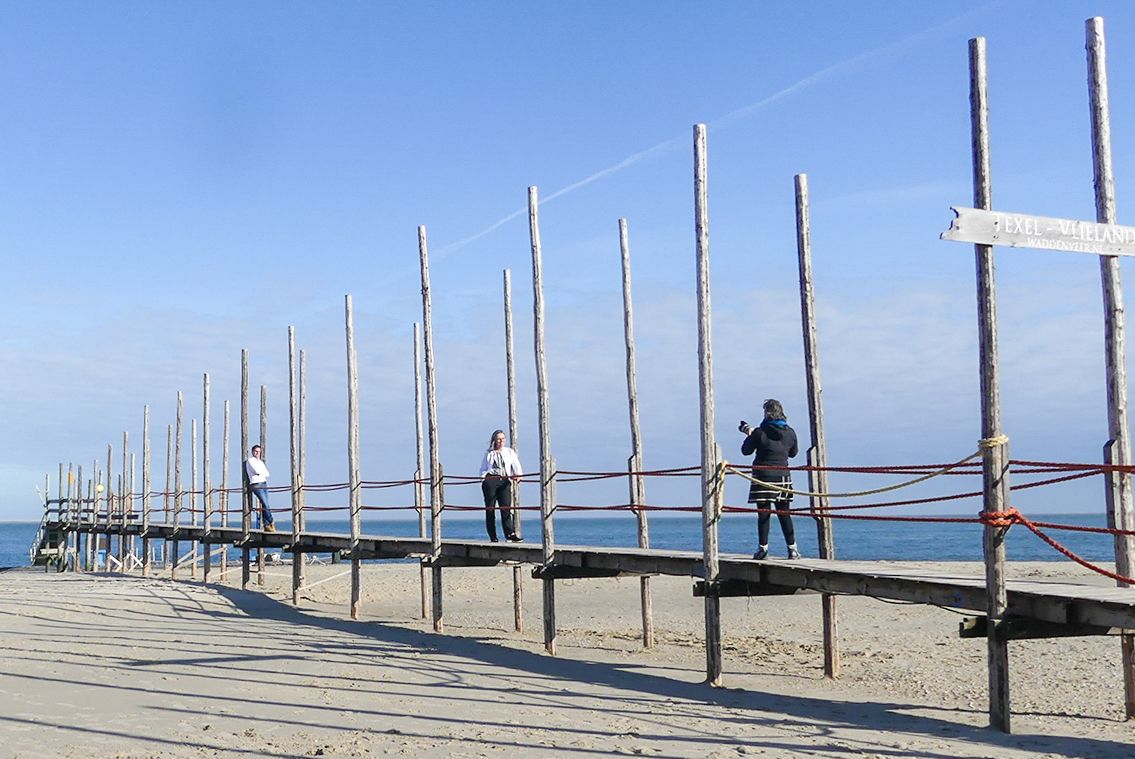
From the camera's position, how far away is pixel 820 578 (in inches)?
385

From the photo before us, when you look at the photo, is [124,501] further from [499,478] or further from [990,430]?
[990,430]

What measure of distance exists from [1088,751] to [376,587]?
734 inches

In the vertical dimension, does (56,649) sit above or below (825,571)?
below

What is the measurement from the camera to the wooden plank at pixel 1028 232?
7820 mm

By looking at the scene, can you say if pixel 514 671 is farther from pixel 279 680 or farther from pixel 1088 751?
pixel 1088 751

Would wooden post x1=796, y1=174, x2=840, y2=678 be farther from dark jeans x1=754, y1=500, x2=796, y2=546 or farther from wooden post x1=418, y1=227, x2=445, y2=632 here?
wooden post x1=418, y1=227, x2=445, y2=632

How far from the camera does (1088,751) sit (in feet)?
25.5

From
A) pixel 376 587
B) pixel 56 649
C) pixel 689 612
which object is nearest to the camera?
pixel 56 649

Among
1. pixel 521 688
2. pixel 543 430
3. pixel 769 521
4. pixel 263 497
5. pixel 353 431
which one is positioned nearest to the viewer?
pixel 521 688

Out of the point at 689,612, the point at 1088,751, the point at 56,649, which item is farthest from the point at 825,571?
the point at 689,612

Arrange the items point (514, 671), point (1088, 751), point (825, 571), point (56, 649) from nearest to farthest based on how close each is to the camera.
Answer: point (1088, 751) → point (825, 571) → point (514, 671) → point (56, 649)

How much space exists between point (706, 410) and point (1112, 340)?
3.28 metres

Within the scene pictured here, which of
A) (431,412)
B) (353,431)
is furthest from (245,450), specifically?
(431,412)

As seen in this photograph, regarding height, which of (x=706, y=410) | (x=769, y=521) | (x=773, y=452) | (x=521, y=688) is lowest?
(x=521, y=688)
